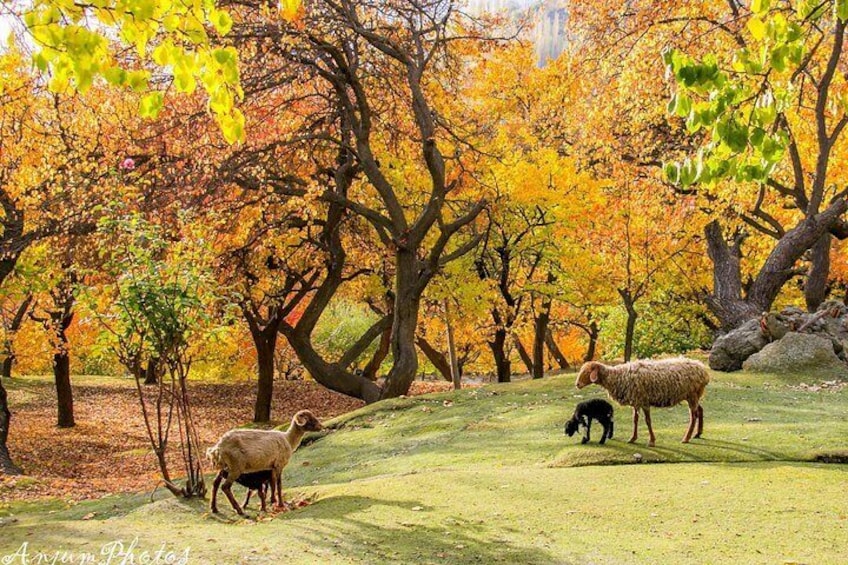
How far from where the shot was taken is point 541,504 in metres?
8.50

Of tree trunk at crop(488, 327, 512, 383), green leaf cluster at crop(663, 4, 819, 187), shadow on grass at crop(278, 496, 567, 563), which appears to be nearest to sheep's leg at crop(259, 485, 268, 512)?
shadow on grass at crop(278, 496, 567, 563)

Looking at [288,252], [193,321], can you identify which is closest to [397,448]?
[193,321]

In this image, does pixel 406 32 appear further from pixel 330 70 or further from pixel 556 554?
pixel 556 554

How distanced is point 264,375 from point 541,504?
1925 cm

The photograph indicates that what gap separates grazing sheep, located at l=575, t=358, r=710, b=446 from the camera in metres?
10.7

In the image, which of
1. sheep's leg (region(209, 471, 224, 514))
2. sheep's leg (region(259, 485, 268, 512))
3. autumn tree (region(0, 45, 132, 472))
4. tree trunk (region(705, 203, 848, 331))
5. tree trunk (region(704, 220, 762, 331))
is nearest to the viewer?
sheep's leg (region(209, 471, 224, 514))

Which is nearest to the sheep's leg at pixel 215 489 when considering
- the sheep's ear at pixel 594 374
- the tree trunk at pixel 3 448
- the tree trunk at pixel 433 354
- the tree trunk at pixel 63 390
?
the sheep's ear at pixel 594 374

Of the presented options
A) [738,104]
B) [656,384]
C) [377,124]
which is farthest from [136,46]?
[377,124]

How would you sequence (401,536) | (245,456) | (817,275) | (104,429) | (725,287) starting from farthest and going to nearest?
(104,429) → (725,287) → (817,275) → (245,456) → (401,536)

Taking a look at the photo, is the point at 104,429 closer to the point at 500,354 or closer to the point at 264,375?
the point at 264,375

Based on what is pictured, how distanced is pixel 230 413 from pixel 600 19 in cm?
1973

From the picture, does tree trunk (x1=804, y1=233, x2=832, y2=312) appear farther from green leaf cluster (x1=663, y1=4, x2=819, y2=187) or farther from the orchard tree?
green leaf cluster (x1=663, y1=4, x2=819, y2=187)

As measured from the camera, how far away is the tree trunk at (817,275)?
22.3 metres

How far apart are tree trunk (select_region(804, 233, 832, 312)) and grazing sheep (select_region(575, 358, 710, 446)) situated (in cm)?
1387
